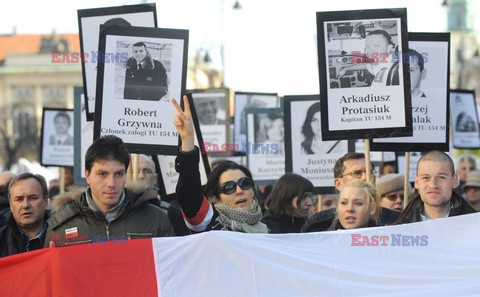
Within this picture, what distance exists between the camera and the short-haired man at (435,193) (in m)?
6.85

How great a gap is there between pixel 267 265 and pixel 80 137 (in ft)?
12.9

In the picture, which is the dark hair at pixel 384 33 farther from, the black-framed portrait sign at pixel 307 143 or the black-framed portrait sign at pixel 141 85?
the black-framed portrait sign at pixel 307 143

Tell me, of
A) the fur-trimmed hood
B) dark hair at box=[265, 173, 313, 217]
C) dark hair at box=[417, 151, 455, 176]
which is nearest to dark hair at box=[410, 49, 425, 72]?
dark hair at box=[265, 173, 313, 217]

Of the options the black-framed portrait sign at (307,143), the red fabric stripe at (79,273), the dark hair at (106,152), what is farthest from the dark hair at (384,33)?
the black-framed portrait sign at (307,143)

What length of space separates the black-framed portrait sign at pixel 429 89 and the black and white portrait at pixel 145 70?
74.8 inches

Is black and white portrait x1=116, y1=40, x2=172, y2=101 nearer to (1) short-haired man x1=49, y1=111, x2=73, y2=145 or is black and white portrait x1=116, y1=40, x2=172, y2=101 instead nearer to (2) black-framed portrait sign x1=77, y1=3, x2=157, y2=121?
(2) black-framed portrait sign x1=77, y1=3, x2=157, y2=121

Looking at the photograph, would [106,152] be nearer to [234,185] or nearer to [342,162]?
[234,185]

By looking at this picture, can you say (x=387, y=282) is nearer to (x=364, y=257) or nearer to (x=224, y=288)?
(x=364, y=257)

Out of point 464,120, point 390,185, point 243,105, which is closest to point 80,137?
point 390,185

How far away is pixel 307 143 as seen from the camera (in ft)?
36.5

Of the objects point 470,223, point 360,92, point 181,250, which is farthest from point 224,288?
point 360,92

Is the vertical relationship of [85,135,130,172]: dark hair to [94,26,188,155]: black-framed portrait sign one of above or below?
below

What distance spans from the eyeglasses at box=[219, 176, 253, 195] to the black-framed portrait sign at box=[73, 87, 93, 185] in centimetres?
250

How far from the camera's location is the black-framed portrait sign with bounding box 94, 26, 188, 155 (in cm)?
766
